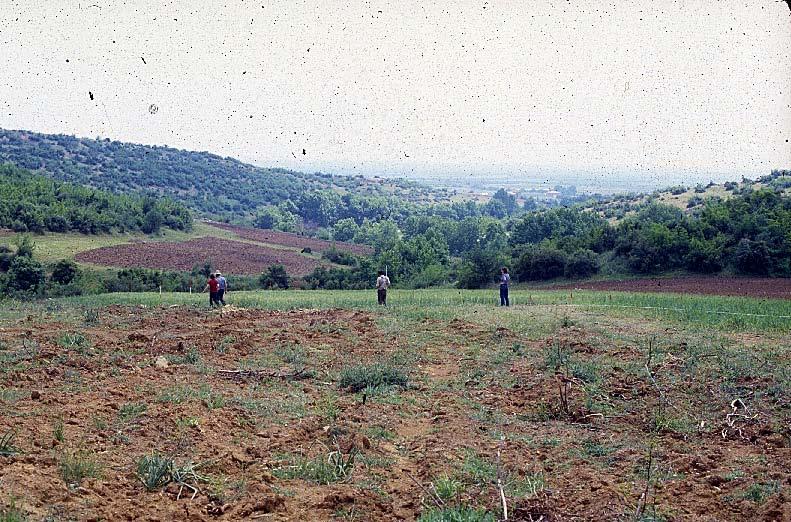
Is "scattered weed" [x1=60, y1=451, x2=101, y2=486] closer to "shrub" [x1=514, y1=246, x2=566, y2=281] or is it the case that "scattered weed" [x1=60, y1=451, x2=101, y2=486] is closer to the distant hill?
"shrub" [x1=514, y1=246, x2=566, y2=281]

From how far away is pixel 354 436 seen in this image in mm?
9031

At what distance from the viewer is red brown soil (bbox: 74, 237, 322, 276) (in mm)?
52750

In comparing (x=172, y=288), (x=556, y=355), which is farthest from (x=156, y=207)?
(x=556, y=355)

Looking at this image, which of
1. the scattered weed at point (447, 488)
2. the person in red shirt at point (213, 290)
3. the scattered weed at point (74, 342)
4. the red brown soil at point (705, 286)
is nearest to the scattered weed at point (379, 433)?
the scattered weed at point (447, 488)

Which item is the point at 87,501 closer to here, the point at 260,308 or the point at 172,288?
the point at 260,308

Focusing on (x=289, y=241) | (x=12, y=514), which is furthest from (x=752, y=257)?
(x=289, y=241)

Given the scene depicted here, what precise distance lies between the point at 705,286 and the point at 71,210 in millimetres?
47338

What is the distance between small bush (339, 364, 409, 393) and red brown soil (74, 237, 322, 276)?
40.9 m

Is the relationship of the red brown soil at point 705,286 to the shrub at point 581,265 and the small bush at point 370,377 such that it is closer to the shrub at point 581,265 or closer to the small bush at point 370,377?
the shrub at point 581,265

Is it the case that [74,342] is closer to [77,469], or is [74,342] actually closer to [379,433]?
[379,433]

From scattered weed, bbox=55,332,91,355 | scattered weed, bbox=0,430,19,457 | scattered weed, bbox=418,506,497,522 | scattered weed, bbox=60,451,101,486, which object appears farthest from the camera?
scattered weed, bbox=55,332,91,355

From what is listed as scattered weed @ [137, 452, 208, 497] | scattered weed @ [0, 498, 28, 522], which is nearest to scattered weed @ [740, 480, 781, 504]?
scattered weed @ [137, 452, 208, 497]

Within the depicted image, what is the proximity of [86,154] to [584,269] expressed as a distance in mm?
92567

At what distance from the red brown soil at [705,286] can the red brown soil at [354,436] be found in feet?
64.3
